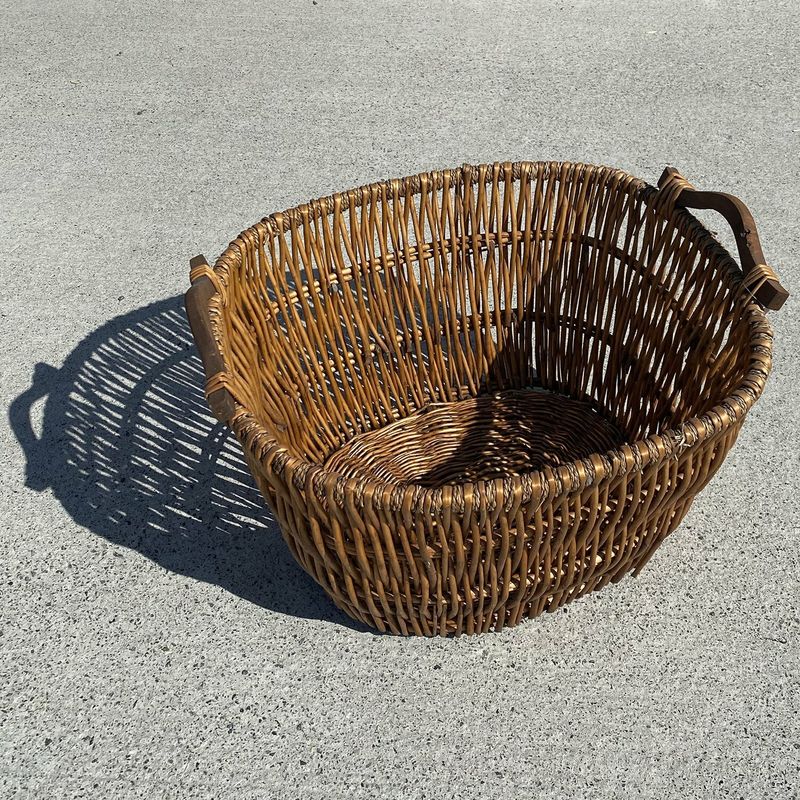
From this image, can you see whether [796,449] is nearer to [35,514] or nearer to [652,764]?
[652,764]

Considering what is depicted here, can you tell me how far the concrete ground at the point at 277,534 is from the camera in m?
1.08

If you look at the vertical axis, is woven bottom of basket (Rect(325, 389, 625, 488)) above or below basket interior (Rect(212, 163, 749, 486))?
below

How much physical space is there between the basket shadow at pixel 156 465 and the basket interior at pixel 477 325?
0.18m

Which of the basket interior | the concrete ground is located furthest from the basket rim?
the concrete ground

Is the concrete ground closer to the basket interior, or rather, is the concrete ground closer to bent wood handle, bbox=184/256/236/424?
the basket interior

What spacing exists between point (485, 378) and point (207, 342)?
696 millimetres

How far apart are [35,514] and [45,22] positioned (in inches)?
95.4

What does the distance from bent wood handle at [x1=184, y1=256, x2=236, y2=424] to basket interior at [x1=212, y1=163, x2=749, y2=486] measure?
165mm

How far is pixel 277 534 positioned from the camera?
1353 millimetres

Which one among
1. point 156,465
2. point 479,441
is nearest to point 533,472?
point 479,441

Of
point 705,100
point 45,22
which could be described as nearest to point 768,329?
point 705,100

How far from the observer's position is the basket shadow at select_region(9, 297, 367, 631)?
4.31ft

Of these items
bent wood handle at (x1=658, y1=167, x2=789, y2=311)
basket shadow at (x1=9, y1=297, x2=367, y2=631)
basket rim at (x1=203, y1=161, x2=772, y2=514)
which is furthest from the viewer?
basket shadow at (x1=9, y1=297, x2=367, y2=631)

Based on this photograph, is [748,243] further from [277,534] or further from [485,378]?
[277,534]
